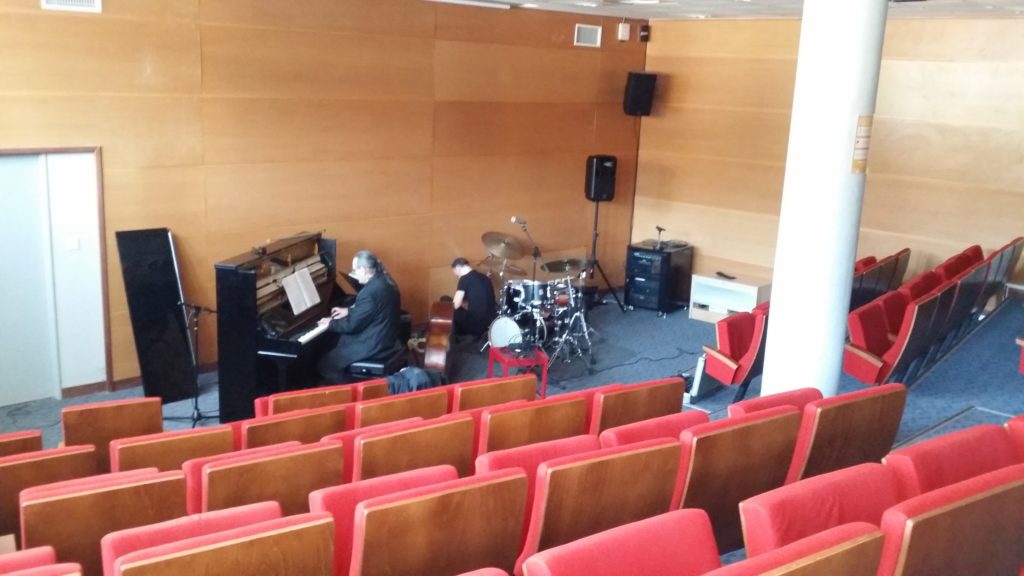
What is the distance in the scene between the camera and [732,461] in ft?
11.8

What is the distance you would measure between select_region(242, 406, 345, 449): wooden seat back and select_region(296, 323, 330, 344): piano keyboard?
76.9 inches

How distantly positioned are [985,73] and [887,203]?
1589 mm

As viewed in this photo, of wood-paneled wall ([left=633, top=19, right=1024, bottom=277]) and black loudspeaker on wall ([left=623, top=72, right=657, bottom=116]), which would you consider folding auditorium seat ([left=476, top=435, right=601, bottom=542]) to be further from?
black loudspeaker on wall ([left=623, top=72, right=657, bottom=116])

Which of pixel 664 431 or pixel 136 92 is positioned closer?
pixel 664 431

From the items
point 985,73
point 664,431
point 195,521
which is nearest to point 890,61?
point 985,73

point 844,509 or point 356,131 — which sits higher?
point 356,131

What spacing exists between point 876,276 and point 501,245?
11.8ft

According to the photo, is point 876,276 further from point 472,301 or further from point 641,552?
point 641,552

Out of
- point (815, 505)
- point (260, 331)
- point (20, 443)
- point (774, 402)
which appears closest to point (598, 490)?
point (815, 505)

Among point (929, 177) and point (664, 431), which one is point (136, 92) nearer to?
point (664, 431)

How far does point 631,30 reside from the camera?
10867 mm

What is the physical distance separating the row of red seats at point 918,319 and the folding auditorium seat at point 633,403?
2.39 m

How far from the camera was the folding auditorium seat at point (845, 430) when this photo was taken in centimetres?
386

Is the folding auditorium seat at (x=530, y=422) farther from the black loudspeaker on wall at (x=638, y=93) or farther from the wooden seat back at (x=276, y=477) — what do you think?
the black loudspeaker on wall at (x=638, y=93)
